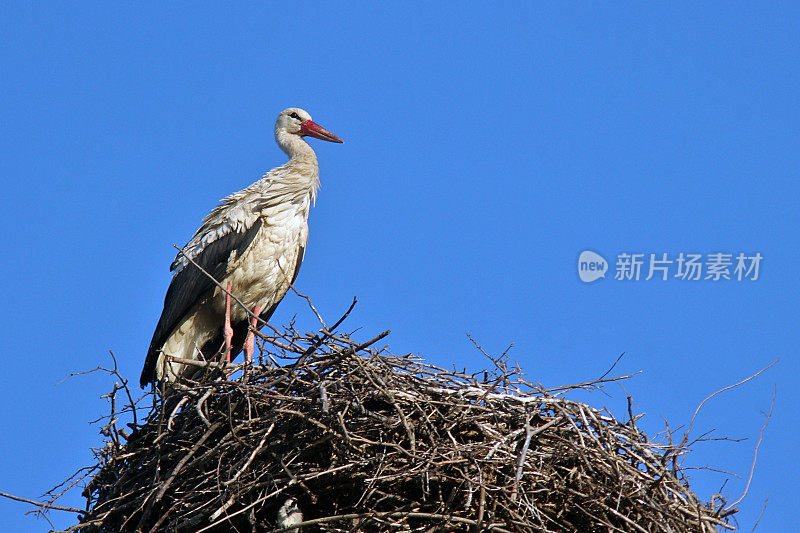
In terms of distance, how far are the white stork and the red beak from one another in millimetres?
978

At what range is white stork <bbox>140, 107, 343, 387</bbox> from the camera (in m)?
7.38

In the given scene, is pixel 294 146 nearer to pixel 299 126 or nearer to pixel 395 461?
pixel 299 126

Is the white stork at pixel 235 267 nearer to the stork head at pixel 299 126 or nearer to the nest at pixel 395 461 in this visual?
the stork head at pixel 299 126

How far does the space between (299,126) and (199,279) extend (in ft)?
6.74

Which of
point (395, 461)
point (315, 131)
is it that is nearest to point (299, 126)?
point (315, 131)

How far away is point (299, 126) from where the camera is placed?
880 centimetres

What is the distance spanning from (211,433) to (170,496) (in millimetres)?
363

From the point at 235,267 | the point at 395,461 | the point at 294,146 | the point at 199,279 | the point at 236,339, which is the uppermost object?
the point at 294,146

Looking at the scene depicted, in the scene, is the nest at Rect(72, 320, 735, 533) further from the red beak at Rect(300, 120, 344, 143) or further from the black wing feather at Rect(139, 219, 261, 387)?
the red beak at Rect(300, 120, 344, 143)

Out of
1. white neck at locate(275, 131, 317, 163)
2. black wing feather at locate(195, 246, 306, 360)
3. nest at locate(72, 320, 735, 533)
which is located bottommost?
nest at locate(72, 320, 735, 533)

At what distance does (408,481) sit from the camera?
15.8 feet

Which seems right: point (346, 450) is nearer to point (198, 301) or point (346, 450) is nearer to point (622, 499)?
point (622, 499)

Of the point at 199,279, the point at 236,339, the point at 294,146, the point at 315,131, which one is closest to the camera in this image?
the point at 199,279

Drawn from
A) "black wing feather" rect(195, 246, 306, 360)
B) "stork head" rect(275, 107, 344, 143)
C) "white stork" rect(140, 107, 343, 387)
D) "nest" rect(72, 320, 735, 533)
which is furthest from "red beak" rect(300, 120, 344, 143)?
"nest" rect(72, 320, 735, 533)
